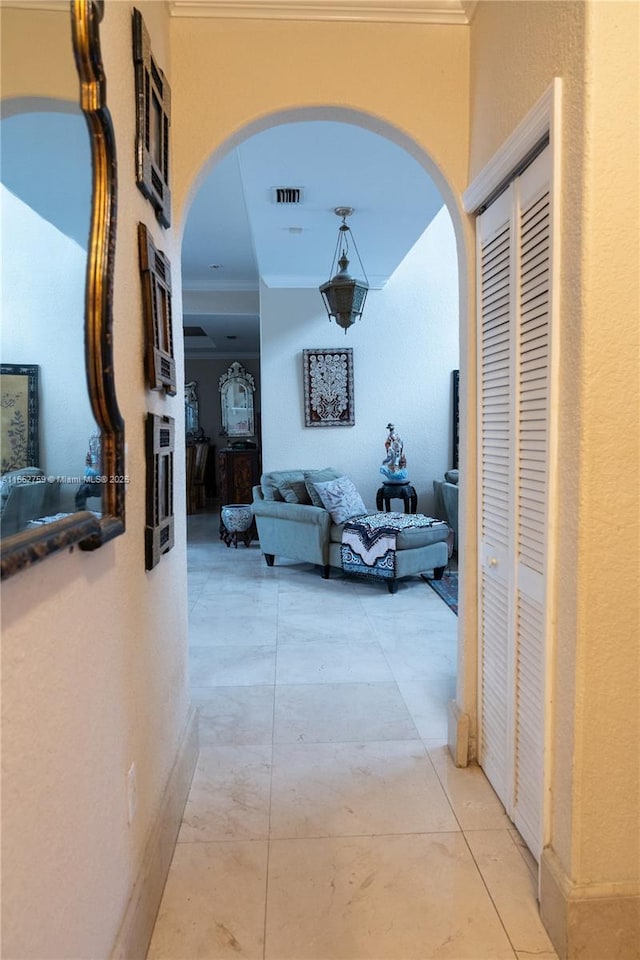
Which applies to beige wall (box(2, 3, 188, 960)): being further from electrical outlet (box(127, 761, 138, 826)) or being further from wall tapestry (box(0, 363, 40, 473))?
wall tapestry (box(0, 363, 40, 473))

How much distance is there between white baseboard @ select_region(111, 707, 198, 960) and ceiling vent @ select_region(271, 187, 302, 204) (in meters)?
3.31

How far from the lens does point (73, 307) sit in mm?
1092

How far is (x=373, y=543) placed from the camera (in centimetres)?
498

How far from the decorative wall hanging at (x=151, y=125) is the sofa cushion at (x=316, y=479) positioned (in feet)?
11.8

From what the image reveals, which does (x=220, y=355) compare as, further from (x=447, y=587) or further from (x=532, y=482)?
(x=532, y=482)

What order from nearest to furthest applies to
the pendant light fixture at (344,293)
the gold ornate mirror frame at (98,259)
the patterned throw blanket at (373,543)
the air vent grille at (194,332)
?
1. the gold ornate mirror frame at (98,259)
2. the pendant light fixture at (344,293)
3. the patterned throw blanket at (373,543)
4. the air vent grille at (194,332)

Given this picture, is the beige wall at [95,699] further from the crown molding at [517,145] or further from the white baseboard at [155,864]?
the crown molding at [517,145]

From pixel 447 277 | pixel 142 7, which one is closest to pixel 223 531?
pixel 447 277

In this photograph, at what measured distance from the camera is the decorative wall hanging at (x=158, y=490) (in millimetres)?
1711

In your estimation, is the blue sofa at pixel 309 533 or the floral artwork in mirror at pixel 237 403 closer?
the blue sofa at pixel 309 533

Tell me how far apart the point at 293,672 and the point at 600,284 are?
8.44ft

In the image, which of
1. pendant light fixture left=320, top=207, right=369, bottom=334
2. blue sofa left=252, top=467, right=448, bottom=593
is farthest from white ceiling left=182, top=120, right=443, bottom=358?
blue sofa left=252, top=467, right=448, bottom=593

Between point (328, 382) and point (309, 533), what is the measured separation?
6.28ft

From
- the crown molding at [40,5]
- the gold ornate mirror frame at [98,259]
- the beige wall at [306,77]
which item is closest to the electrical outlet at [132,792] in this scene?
the gold ornate mirror frame at [98,259]
